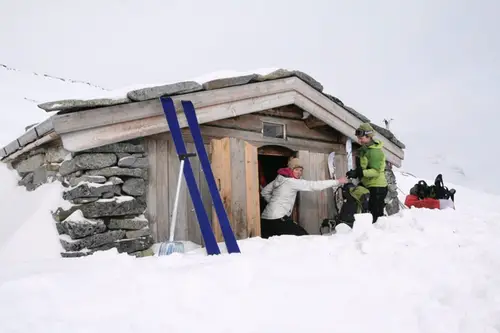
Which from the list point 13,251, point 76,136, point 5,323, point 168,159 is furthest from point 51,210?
point 5,323

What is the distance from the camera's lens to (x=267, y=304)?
92.5 inches

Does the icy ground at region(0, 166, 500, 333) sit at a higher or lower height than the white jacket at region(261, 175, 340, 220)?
lower

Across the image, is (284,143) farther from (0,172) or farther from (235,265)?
(0,172)

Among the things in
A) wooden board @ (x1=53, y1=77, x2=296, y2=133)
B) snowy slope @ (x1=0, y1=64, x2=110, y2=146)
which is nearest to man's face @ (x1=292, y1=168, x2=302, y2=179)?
wooden board @ (x1=53, y1=77, x2=296, y2=133)

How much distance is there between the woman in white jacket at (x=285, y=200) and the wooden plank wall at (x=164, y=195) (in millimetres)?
1226

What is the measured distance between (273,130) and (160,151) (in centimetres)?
224

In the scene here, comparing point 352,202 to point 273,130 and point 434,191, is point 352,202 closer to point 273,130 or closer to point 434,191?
point 273,130

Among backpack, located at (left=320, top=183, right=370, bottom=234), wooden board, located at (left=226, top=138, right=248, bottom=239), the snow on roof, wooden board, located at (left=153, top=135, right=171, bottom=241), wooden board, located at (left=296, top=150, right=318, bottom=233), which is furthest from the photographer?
wooden board, located at (left=296, top=150, right=318, bottom=233)

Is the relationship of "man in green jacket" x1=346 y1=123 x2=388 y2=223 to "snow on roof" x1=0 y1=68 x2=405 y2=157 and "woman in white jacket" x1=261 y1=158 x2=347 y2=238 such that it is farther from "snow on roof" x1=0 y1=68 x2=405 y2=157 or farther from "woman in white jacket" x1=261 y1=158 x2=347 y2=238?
"snow on roof" x1=0 y1=68 x2=405 y2=157

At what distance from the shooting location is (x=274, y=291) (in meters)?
2.51

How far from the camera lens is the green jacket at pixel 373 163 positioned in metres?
5.65

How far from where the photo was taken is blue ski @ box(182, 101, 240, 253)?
161 inches

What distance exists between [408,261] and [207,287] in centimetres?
178

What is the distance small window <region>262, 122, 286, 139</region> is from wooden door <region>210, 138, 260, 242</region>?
868 millimetres
